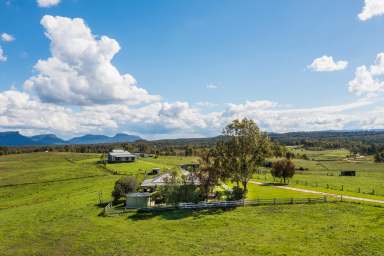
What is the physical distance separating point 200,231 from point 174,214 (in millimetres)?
8716

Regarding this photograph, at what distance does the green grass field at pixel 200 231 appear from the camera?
90.0 feet

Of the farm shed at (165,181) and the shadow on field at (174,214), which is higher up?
the farm shed at (165,181)

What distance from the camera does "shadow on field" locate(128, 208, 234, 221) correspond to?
40025mm

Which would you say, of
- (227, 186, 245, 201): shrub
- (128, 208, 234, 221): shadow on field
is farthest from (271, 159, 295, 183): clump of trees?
(128, 208, 234, 221): shadow on field

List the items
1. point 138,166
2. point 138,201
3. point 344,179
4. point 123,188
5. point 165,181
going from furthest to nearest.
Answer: point 138,166 → point 344,179 → point 123,188 → point 165,181 → point 138,201

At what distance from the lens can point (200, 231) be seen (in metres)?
33.2

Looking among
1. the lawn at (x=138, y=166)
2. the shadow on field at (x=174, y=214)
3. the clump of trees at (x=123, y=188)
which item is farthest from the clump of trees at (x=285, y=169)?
the clump of trees at (x=123, y=188)

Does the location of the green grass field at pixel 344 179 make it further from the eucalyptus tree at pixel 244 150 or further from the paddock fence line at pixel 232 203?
the eucalyptus tree at pixel 244 150

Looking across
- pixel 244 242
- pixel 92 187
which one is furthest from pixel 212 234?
pixel 92 187

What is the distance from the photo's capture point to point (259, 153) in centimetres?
5197

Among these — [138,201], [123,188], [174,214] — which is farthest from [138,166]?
[174,214]

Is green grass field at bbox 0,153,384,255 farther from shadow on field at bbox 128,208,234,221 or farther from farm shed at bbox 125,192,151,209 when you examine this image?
farm shed at bbox 125,192,151,209

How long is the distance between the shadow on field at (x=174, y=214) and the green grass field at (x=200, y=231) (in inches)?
5.2

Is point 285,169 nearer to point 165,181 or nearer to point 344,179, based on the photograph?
point 344,179
